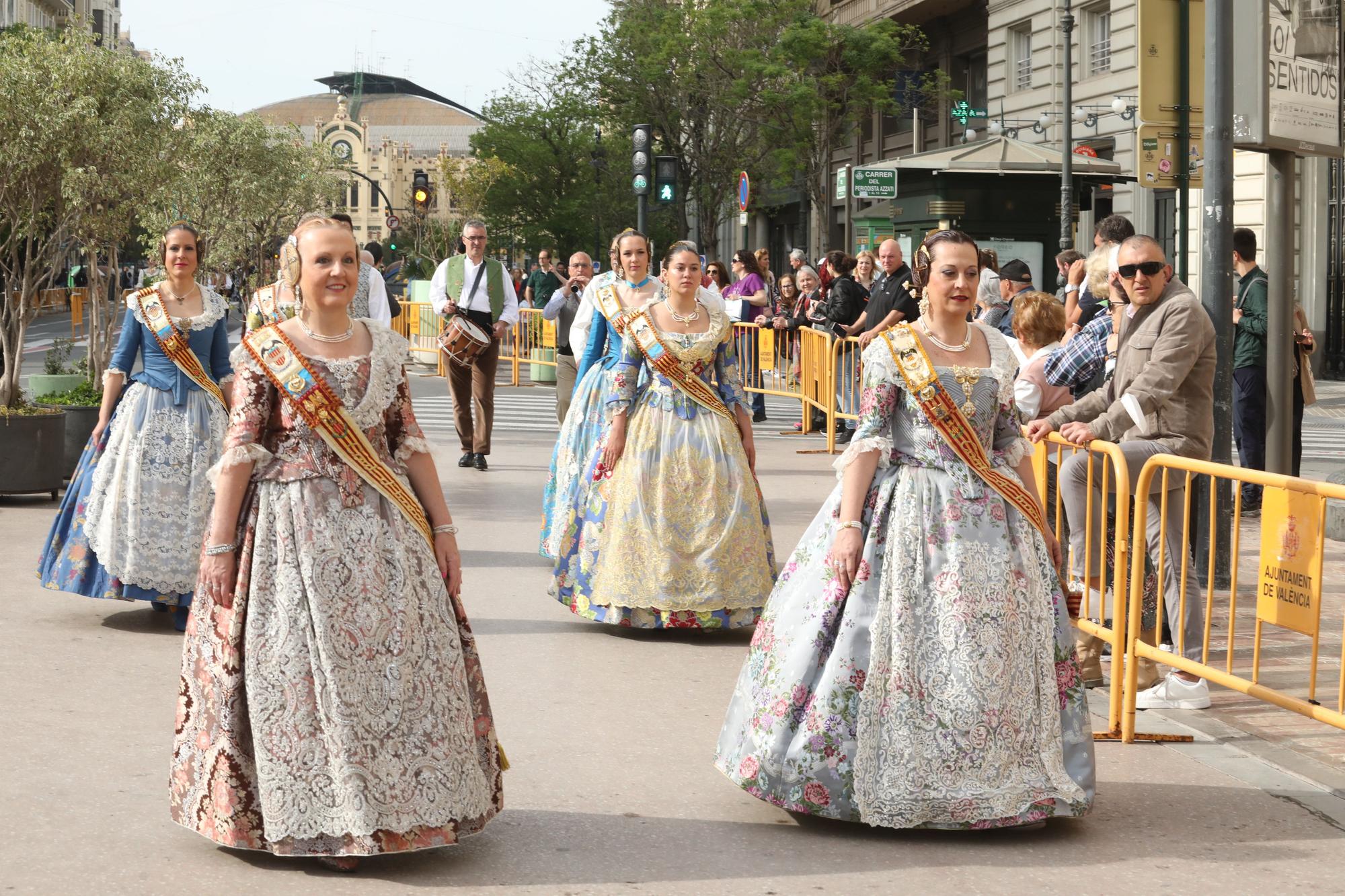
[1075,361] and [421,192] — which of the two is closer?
[1075,361]

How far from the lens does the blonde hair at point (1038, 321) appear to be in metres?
7.62

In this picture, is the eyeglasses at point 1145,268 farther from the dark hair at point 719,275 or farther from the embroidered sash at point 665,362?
the dark hair at point 719,275

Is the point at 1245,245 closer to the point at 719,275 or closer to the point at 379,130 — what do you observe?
the point at 719,275

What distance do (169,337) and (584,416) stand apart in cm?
220

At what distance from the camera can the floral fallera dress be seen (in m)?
4.91

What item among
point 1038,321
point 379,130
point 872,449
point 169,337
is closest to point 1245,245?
point 1038,321

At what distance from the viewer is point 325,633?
4.58m

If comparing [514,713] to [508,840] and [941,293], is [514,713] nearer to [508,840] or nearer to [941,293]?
[508,840]

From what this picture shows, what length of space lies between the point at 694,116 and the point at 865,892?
34.9 m

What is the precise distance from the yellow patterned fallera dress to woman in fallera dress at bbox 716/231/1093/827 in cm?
270

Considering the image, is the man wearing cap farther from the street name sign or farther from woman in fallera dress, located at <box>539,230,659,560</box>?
the street name sign

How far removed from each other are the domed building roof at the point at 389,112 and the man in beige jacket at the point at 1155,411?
164 meters

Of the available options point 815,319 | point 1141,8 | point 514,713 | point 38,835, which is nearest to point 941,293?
point 514,713

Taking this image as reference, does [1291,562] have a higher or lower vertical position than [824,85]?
lower
